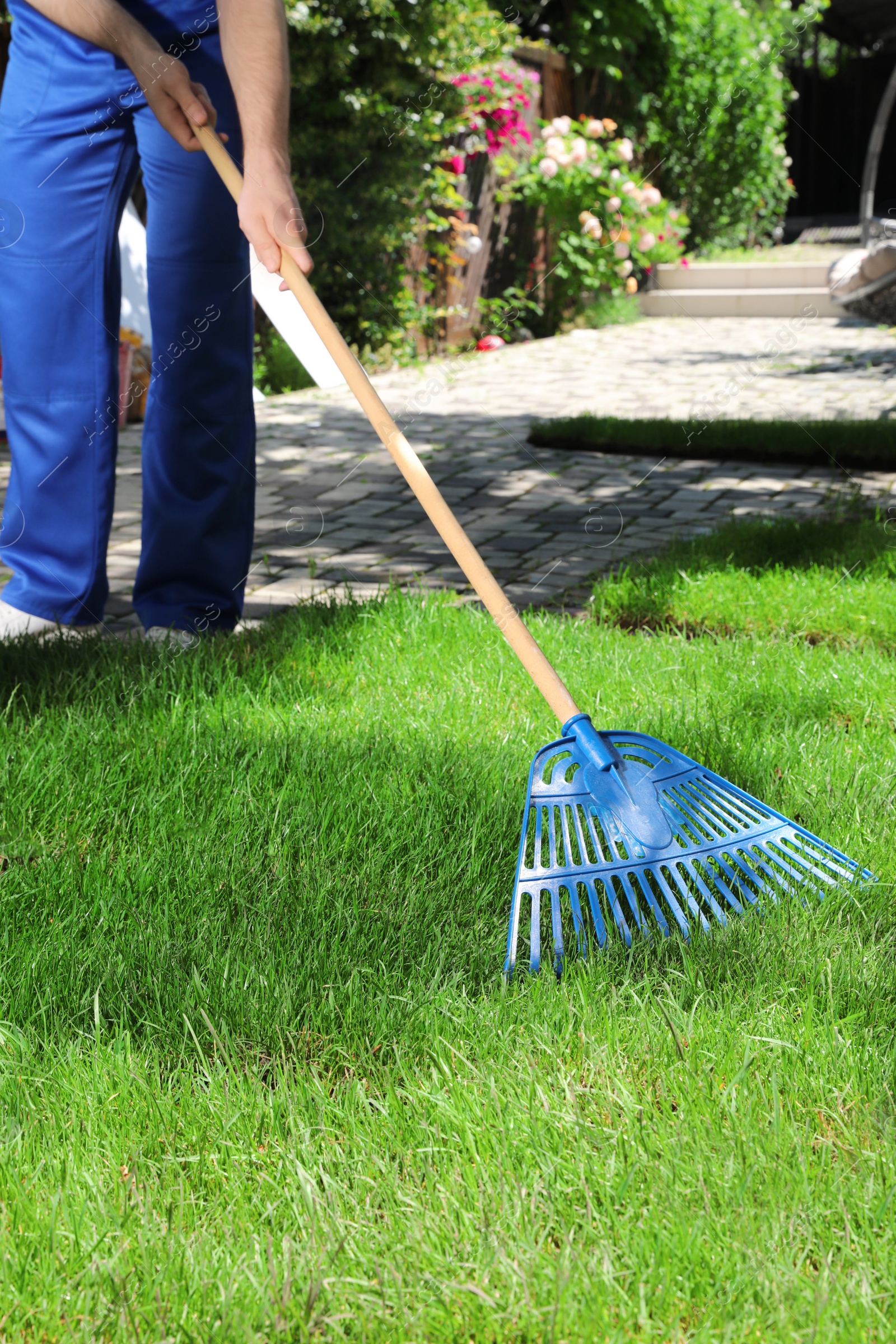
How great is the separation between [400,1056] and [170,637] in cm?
182

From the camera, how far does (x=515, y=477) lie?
5.91 meters

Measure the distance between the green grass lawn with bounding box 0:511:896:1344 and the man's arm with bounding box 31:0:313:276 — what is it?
40.3 inches

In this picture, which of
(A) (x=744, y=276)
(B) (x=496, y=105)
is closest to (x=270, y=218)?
(B) (x=496, y=105)

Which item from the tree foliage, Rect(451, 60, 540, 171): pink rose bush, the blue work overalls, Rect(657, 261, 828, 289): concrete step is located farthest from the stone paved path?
Rect(657, 261, 828, 289): concrete step

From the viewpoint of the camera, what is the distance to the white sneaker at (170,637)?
3195 mm

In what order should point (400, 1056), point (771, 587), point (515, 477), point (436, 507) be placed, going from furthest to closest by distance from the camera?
point (515, 477) < point (771, 587) < point (436, 507) < point (400, 1056)

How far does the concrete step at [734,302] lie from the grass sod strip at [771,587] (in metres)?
9.55

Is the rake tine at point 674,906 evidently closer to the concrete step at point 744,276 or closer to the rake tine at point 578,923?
the rake tine at point 578,923

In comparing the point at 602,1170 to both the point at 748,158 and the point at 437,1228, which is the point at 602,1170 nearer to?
the point at 437,1228

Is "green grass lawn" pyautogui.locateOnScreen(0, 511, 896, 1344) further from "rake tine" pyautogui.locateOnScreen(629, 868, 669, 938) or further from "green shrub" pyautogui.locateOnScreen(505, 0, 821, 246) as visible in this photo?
"green shrub" pyautogui.locateOnScreen(505, 0, 821, 246)

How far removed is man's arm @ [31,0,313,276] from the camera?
2.50m

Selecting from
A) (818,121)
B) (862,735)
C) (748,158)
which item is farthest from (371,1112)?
(818,121)

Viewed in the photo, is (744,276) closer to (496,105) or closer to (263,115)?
(496,105)

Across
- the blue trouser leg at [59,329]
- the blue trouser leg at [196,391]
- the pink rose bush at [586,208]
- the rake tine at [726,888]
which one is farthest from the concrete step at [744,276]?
the rake tine at [726,888]
